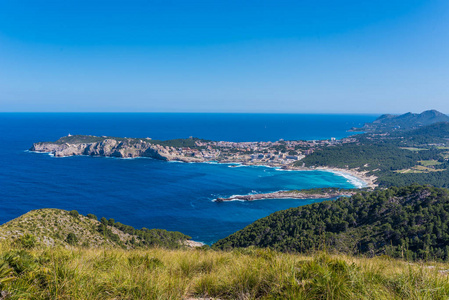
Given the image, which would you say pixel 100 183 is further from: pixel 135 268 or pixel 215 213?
pixel 135 268

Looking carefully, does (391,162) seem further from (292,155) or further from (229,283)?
(229,283)

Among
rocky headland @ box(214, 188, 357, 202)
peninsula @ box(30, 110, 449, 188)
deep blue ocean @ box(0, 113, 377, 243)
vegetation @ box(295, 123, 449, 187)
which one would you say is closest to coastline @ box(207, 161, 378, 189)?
peninsula @ box(30, 110, 449, 188)

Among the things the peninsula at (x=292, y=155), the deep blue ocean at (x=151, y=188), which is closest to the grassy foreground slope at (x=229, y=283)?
the deep blue ocean at (x=151, y=188)

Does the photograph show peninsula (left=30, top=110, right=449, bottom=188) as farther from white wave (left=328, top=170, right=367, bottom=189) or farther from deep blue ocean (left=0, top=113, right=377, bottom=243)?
deep blue ocean (left=0, top=113, right=377, bottom=243)

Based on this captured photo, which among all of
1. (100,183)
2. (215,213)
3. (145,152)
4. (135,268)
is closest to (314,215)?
(215,213)

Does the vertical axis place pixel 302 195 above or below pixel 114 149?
below

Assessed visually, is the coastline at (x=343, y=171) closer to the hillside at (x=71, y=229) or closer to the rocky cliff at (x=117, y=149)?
the rocky cliff at (x=117, y=149)

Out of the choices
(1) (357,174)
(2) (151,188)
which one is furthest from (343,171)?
(2) (151,188)

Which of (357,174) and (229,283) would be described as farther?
(357,174)
